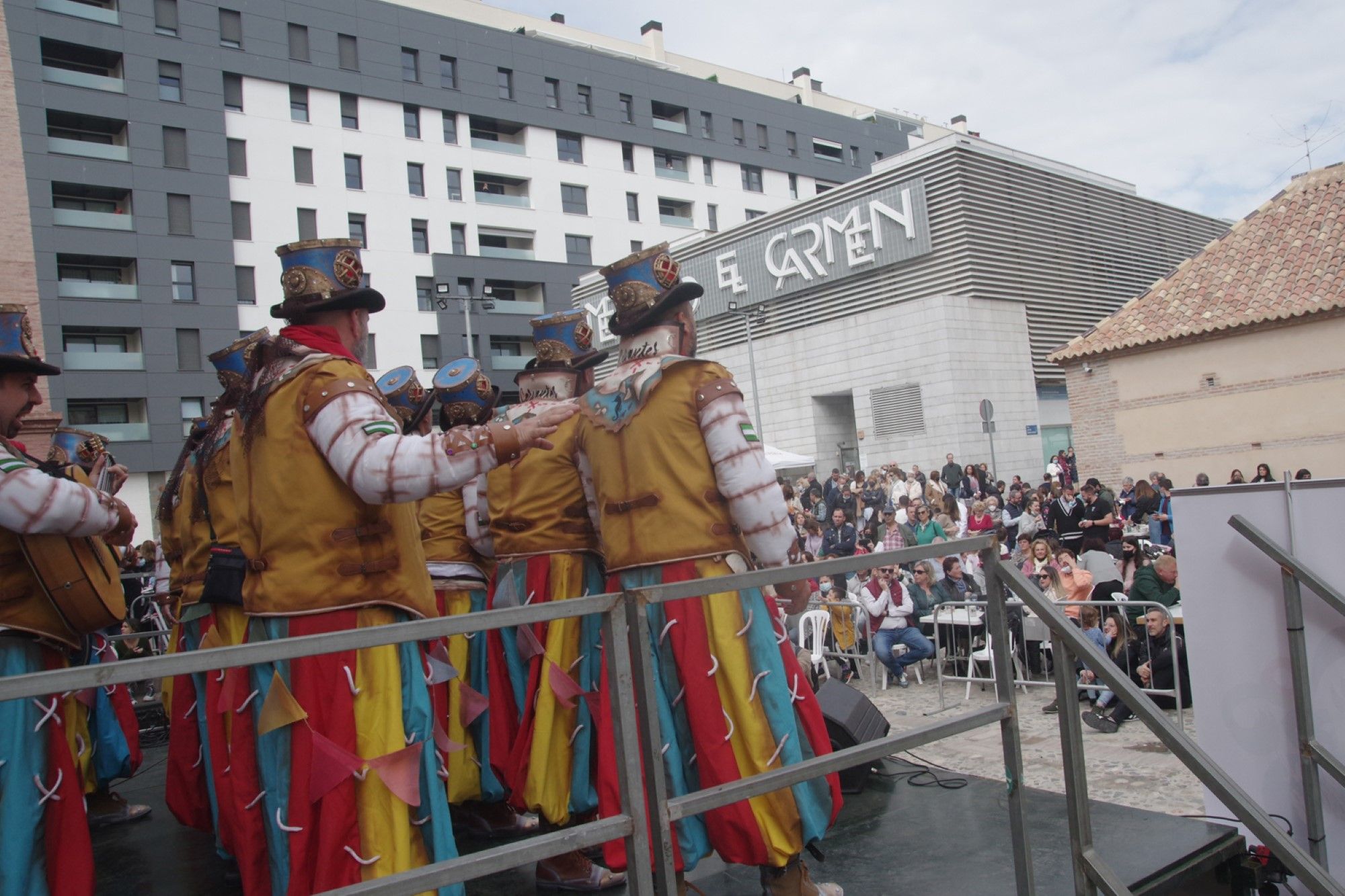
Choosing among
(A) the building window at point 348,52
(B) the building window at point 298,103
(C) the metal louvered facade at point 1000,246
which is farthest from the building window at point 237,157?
(C) the metal louvered facade at point 1000,246

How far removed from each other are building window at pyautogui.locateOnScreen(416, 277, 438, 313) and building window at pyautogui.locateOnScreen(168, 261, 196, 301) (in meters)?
8.05

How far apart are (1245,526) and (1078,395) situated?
18.8 meters

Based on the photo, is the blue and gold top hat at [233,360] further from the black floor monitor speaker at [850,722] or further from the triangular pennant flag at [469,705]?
the black floor monitor speaker at [850,722]

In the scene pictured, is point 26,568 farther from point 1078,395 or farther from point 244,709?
point 1078,395

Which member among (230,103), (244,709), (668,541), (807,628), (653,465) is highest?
(230,103)

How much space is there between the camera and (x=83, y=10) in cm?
3303

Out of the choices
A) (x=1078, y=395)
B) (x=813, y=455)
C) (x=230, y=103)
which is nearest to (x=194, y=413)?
(x=230, y=103)

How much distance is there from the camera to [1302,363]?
18188mm

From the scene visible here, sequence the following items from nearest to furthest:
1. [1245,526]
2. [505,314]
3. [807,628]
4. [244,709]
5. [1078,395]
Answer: [244,709] → [1245,526] → [807,628] → [1078,395] → [505,314]

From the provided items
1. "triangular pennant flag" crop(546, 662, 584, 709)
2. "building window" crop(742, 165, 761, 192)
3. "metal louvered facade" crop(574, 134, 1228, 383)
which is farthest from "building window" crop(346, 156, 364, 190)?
"triangular pennant flag" crop(546, 662, 584, 709)

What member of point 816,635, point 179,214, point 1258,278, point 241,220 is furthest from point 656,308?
point 241,220

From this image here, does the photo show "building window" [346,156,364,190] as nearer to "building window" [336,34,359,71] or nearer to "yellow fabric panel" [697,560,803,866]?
"building window" [336,34,359,71]

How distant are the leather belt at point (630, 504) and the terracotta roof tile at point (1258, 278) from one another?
18257mm

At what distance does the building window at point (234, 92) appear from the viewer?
117 feet
